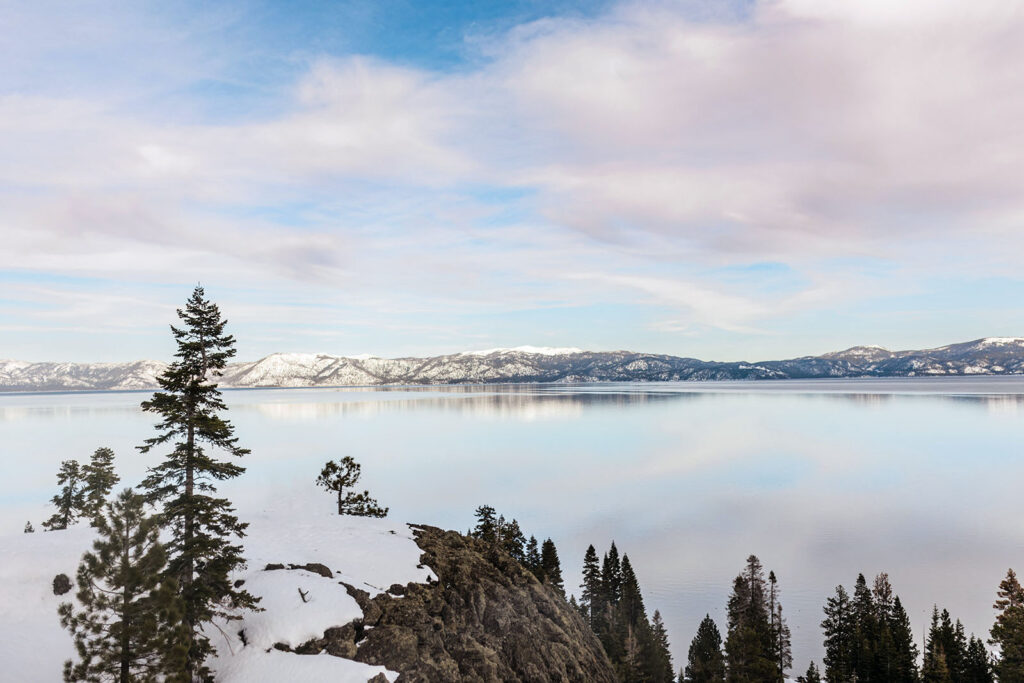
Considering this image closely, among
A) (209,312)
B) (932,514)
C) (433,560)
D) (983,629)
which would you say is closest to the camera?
(209,312)

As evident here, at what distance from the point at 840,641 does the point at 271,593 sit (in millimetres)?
57145

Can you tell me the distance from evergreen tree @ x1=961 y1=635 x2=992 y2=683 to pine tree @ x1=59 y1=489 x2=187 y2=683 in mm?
67261

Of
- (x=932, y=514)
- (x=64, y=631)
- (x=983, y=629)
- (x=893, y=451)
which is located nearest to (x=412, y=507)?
(x=64, y=631)

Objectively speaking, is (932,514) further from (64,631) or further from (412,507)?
(64,631)

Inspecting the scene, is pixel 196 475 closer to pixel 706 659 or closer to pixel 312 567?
pixel 312 567

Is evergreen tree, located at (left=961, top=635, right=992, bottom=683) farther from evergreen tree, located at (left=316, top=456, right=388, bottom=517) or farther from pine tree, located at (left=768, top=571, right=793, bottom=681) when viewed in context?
evergreen tree, located at (left=316, top=456, right=388, bottom=517)

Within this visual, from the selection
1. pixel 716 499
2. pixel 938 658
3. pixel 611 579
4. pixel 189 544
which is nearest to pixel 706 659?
pixel 611 579

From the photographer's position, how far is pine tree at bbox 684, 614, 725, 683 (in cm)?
4989

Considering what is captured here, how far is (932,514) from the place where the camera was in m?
101

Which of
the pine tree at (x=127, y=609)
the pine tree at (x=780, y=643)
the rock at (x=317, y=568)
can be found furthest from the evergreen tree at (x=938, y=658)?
the pine tree at (x=127, y=609)

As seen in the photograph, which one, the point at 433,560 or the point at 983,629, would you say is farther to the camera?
the point at 983,629

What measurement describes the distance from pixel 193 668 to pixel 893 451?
191 m

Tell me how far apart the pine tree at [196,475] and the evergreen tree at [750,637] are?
42.3 m

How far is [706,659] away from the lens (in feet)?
175
